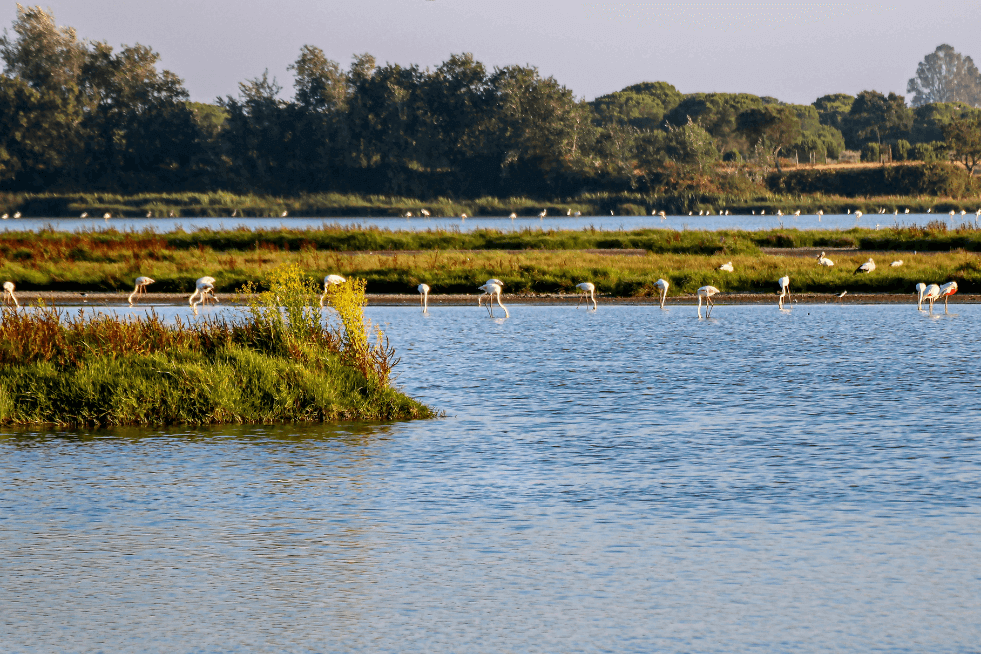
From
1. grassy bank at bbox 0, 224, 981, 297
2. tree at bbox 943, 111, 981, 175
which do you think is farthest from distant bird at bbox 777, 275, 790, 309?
tree at bbox 943, 111, 981, 175

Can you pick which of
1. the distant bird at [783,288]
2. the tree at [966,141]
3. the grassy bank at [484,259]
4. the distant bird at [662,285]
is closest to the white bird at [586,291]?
the grassy bank at [484,259]

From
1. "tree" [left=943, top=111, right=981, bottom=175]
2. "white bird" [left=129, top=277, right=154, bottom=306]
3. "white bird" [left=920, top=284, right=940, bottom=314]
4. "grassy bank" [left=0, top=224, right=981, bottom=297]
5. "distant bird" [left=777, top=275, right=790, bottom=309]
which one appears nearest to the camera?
"white bird" [left=920, top=284, right=940, bottom=314]

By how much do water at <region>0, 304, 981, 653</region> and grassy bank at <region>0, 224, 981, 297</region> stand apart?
16.9 metres

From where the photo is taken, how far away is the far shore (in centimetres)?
3719

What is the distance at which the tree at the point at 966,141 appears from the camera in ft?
525

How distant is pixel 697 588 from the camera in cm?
896

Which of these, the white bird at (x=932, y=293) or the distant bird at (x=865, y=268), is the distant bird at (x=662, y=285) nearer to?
the white bird at (x=932, y=293)

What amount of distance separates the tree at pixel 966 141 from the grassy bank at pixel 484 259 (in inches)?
4452

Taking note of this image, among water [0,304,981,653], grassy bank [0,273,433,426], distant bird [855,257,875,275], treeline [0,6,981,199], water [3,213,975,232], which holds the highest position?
treeline [0,6,981,199]

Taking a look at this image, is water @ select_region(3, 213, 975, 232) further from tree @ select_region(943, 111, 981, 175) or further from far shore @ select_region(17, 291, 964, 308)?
tree @ select_region(943, 111, 981, 175)

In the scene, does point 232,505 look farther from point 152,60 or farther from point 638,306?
point 152,60

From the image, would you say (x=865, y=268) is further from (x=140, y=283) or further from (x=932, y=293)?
(x=140, y=283)

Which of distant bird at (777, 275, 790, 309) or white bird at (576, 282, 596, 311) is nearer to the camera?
white bird at (576, 282, 596, 311)

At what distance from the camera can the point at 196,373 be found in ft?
55.2
